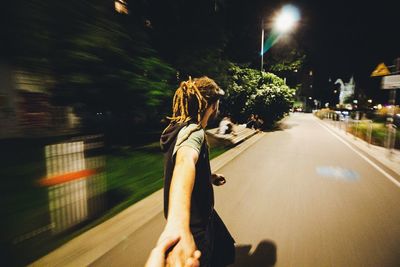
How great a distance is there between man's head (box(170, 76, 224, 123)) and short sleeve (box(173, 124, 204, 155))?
0.13 meters

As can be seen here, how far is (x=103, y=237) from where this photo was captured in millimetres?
3748

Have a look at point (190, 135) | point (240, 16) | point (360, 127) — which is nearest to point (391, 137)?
point (360, 127)

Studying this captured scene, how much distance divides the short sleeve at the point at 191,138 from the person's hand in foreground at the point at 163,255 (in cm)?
49

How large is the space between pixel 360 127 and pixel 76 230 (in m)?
16.7

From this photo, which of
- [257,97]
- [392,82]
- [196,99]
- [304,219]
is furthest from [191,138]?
[257,97]

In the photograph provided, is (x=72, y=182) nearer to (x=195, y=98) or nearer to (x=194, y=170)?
(x=195, y=98)

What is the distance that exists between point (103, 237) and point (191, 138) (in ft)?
9.74

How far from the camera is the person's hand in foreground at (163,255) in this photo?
931mm

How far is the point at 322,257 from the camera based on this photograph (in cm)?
332

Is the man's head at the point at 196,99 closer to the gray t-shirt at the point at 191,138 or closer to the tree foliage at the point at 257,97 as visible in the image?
the gray t-shirt at the point at 191,138

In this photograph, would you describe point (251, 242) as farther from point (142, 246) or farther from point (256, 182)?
point (256, 182)

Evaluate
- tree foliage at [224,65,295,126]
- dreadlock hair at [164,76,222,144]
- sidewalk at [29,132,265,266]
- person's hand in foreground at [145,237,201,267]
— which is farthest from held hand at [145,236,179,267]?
tree foliage at [224,65,295,126]

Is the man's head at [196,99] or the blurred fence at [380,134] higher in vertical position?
the man's head at [196,99]

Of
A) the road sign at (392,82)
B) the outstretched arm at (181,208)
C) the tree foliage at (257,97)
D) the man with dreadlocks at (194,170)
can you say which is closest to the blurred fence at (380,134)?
the road sign at (392,82)
